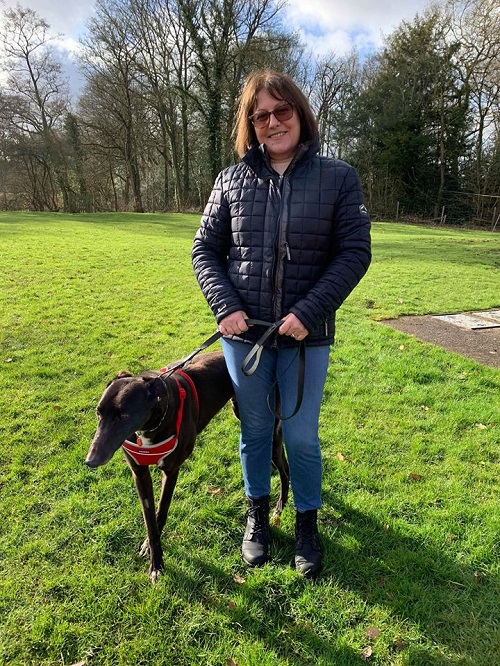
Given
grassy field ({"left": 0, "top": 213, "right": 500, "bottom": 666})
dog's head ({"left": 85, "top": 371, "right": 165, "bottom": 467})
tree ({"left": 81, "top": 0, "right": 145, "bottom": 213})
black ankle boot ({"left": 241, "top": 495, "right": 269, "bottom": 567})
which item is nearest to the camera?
dog's head ({"left": 85, "top": 371, "right": 165, "bottom": 467})

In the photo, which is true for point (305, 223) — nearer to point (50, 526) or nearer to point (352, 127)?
point (50, 526)

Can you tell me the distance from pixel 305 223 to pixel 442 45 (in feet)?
110

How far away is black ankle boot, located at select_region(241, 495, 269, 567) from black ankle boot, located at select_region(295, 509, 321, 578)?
0.63ft

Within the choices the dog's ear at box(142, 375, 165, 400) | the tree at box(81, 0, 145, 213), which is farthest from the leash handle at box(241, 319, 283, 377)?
the tree at box(81, 0, 145, 213)

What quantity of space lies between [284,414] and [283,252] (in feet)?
2.86

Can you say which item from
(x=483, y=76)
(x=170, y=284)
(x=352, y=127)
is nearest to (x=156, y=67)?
(x=352, y=127)

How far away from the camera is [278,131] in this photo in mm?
2156

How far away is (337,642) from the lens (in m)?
2.08

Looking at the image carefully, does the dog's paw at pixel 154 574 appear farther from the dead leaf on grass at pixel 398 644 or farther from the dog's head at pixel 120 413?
the dead leaf on grass at pixel 398 644

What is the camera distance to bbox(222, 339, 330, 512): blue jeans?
2.25 meters

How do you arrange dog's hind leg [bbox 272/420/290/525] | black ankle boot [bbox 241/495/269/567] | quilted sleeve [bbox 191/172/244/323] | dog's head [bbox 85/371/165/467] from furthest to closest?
dog's hind leg [bbox 272/420/290/525], black ankle boot [bbox 241/495/269/567], quilted sleeve [bbox 191/172/244/323], dog's head [bbox 85/371/165/467]

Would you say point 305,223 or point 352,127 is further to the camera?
point 352,127

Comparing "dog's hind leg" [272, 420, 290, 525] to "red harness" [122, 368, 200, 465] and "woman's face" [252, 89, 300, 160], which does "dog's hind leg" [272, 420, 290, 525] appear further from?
"woman's face" [252, 89, 300, 160]

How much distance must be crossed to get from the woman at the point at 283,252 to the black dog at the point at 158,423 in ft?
1.17
